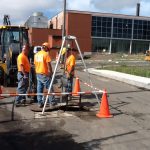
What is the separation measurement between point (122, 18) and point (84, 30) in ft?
30.1

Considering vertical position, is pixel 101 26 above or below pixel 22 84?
above

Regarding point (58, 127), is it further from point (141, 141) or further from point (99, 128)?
point (141, 141)

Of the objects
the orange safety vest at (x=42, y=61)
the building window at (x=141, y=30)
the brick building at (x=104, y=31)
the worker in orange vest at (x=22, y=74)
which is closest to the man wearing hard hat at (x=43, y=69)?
the orange safety vest at (x=42, y=61)

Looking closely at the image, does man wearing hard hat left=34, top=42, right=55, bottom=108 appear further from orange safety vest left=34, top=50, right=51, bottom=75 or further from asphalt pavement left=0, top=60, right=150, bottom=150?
asphalt pavement left=0, top=60, right=150, bottom=150

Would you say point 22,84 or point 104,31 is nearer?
point 22,84

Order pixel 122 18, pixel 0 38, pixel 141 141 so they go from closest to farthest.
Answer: pixel 141 141, pixel 0 38, pixel 122 18

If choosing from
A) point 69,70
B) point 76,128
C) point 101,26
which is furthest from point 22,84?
point 101,26

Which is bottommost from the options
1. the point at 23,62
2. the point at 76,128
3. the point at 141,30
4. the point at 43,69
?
the point at 76,128

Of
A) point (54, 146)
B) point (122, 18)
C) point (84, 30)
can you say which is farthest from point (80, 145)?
point (122, 18)

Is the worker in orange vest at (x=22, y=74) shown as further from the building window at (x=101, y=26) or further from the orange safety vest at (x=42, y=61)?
the building window at (x=101, y=26)

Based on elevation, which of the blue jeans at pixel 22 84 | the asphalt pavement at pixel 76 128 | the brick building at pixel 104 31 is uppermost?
the brick building at pixel 104 31

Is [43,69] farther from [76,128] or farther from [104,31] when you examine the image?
[104,31]

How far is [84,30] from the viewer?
63844 mm

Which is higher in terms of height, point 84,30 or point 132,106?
point 84,30
